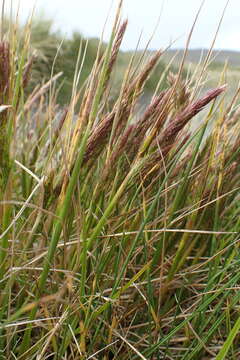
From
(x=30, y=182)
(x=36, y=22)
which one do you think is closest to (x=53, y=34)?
(x=36, y=22)

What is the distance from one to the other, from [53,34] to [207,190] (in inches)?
252

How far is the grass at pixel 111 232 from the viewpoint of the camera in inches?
29.7

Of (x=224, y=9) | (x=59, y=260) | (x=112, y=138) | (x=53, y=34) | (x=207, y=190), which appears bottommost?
(x=53, y=34)

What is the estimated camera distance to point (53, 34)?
702 cm

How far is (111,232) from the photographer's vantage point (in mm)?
891

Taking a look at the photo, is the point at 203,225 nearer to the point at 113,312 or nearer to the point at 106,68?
the point at 113,312

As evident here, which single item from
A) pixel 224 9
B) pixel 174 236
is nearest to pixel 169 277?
pixel 174 236

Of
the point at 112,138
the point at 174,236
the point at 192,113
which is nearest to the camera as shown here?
the point at 192,113

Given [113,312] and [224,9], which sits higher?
[224,9]

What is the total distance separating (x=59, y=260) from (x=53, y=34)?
644 cm

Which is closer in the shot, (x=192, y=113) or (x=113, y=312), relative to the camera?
(x=192, y=113)

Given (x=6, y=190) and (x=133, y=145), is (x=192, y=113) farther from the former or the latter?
(x=6, y=190)

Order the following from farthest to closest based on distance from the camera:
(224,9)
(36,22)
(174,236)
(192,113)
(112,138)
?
(36,22) → (174,236) → (224,9) → (112,138) → (192,113)

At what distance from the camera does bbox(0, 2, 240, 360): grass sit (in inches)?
29.7
